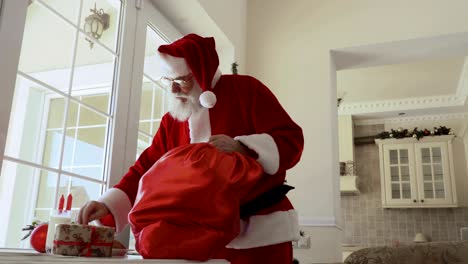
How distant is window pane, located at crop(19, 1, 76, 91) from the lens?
1757 millimetres

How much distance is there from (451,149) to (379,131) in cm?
104

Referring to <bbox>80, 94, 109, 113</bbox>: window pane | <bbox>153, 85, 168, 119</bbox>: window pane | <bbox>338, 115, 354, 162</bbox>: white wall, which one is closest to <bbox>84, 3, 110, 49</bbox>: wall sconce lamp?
<bbox>80, 94, 109, 113</bbox>: window pane

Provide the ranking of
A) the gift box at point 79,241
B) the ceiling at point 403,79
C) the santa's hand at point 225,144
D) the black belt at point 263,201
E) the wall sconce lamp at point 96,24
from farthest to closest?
the ceiling at point 403,79 → the wall sconce lamp at point 96,24 → the black belt at point 263,201 → the santa's hand at point 225,144 → the gift box at point 79,241

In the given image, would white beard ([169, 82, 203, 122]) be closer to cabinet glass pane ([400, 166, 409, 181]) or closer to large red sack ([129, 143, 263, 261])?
large red sack ([129, 143, 263, 261])

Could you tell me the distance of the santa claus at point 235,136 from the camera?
1.48 meters

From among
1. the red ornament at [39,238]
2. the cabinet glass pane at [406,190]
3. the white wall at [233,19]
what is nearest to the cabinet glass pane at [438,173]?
the cabinet glass pane at [406,190]

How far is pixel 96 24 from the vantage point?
7.20 feet

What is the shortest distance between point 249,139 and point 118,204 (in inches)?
19.3

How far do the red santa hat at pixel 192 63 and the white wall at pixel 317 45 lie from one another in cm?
179

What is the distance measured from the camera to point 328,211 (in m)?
A: 3.15

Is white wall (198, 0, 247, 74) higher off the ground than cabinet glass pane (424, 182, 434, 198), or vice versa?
white wall (198, 0, 247, 74)

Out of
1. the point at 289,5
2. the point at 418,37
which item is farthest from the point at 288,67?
the point at 418,37

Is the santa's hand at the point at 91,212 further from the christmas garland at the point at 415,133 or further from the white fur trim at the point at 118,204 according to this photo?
the christmas garland at the point at 415,133

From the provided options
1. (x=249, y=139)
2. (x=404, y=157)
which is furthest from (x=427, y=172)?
(x=249, y=139)
